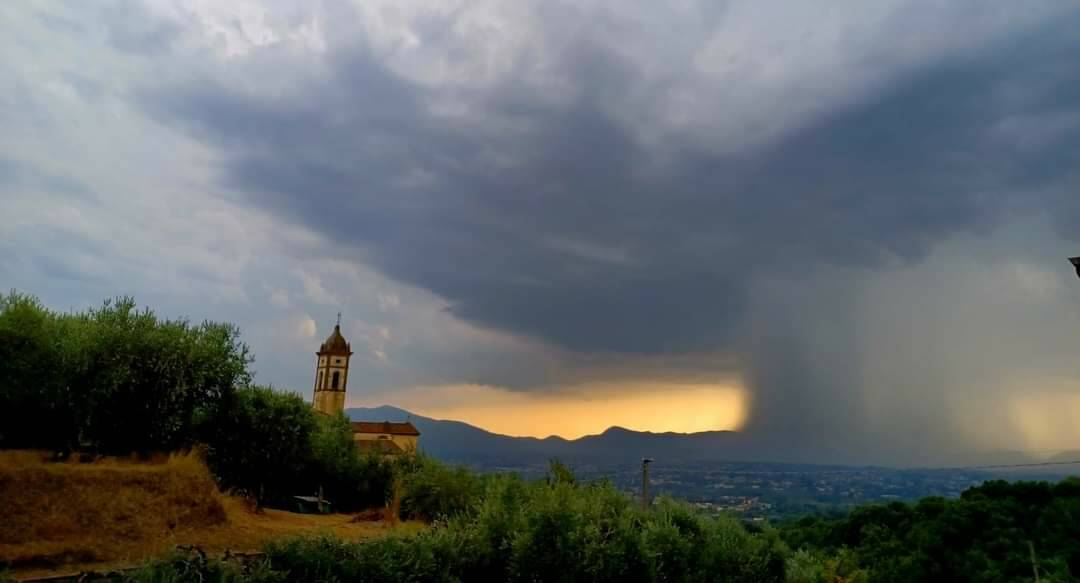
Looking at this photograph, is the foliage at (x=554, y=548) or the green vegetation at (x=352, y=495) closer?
the foliage at (x=554, y=548)

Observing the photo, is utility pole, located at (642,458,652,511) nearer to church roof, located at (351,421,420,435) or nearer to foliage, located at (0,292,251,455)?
foliage, located at (0,292,251,455)

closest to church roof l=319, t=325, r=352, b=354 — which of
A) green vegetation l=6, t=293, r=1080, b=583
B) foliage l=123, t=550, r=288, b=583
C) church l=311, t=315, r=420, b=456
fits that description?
church l=311, t=315, r=420, b=456

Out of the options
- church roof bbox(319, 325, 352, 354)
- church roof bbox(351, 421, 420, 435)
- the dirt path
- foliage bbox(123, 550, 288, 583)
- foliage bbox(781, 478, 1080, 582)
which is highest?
church roof bbox(319, 325, 352, 354)

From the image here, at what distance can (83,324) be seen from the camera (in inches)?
760

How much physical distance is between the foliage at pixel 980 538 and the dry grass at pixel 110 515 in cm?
2783

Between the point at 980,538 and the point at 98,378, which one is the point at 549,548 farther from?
the point at 980,538

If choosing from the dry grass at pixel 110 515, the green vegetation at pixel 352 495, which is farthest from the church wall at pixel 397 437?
the dry grass at pixel 110 515

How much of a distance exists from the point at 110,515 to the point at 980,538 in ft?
127

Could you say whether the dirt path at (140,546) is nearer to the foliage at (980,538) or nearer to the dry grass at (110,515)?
the dry grass at (110,515)

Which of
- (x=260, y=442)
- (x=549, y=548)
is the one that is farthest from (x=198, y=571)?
(x=260, y=442)

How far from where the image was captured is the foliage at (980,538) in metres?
30.7

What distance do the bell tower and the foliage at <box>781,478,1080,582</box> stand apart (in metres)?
49.6

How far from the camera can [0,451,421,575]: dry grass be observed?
1171 cm

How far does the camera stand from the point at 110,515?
44.4 feet
